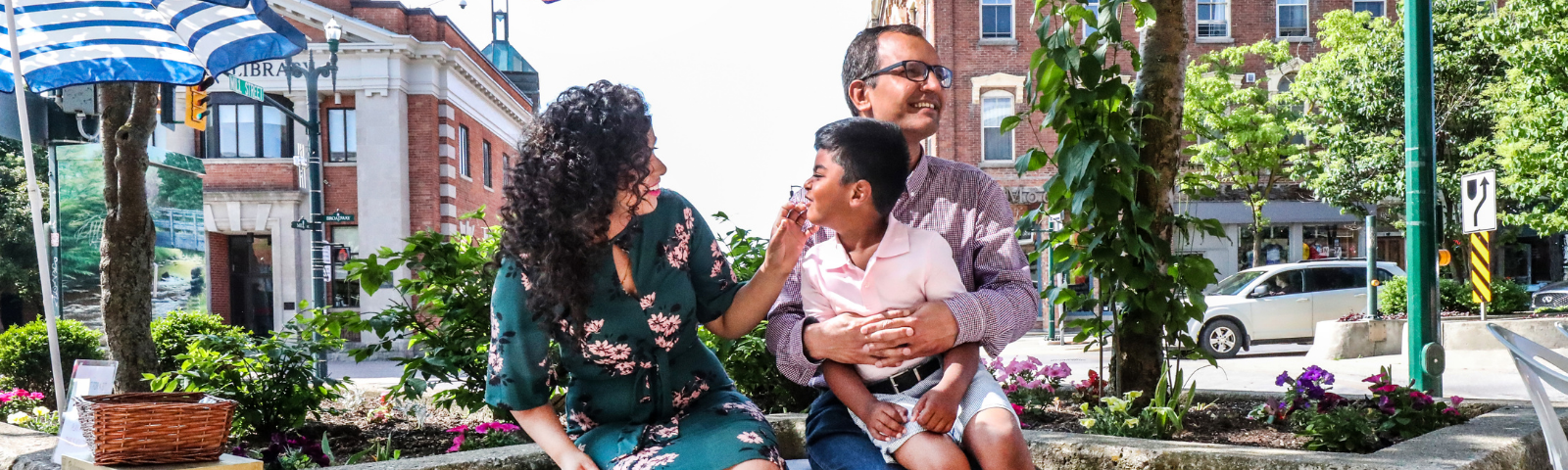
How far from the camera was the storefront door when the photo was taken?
27453mm

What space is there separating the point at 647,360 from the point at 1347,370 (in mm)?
11799

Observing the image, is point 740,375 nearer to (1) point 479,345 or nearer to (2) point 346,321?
(1) point 479,345

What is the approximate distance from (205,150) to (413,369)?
26426 mm

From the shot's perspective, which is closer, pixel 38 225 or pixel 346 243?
pixel 38 225

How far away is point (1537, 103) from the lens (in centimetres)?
1648

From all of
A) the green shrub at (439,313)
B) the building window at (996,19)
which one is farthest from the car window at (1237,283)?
the green shrub at (439,313)

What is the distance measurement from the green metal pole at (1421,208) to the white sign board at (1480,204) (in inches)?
185

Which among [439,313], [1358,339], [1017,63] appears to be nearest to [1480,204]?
[1358,339]

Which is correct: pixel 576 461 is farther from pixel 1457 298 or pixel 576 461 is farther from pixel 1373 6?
pixel 1373 6

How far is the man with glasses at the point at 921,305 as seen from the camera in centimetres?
235

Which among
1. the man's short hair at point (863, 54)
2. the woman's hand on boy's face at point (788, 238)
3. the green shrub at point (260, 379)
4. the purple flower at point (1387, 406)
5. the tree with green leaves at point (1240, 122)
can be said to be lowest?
the purple flower at point (1387, 406)

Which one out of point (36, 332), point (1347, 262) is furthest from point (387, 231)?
point (1347, 262)

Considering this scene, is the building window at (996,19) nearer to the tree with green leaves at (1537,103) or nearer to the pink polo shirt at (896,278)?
the tree with green leaves at (1537,103)

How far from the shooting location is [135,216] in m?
4.76
